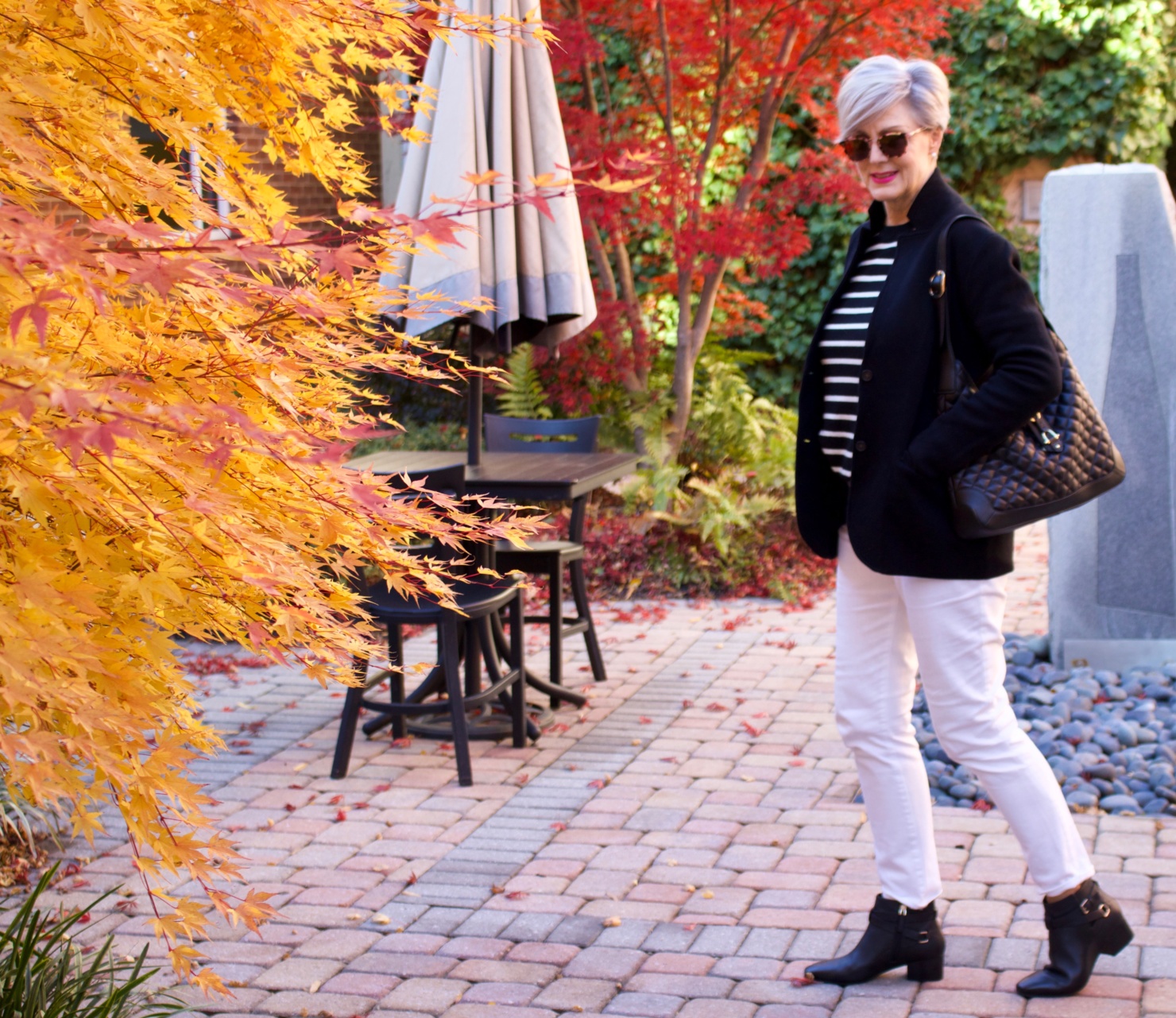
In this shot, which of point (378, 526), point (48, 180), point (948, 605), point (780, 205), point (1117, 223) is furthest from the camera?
point (780, 205)

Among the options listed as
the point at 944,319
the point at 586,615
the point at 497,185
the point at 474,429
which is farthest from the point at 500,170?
the point at 944,319

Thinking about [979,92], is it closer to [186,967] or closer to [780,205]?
[780,205]

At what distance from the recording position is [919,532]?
2.92 m

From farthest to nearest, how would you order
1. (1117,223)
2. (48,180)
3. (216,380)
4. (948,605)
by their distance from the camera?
(1117,223) < (948,605) < (216,380) < (48,180)

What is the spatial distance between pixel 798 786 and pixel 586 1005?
1.69 metres

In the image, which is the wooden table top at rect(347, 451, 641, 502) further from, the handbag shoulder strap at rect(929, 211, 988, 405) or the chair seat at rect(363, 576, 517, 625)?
the handbag shoulder strap at rect(929, 211, 988, 405)

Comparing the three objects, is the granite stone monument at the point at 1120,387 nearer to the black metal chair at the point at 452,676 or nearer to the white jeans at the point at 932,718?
the black metal chair at the point at 452,676

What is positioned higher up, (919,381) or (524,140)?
(524,140)

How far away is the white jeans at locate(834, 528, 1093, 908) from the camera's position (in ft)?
9.62

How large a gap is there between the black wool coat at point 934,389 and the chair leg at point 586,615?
9.49 feet

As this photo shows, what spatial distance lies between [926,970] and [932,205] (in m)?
1.74

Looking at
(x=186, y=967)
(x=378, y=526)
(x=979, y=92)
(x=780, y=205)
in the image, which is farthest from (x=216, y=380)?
(x=979, y=92)

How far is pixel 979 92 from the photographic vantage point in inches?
473

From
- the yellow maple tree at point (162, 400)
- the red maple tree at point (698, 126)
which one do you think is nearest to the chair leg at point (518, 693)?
the yellow maple tree at point (162, 400)
